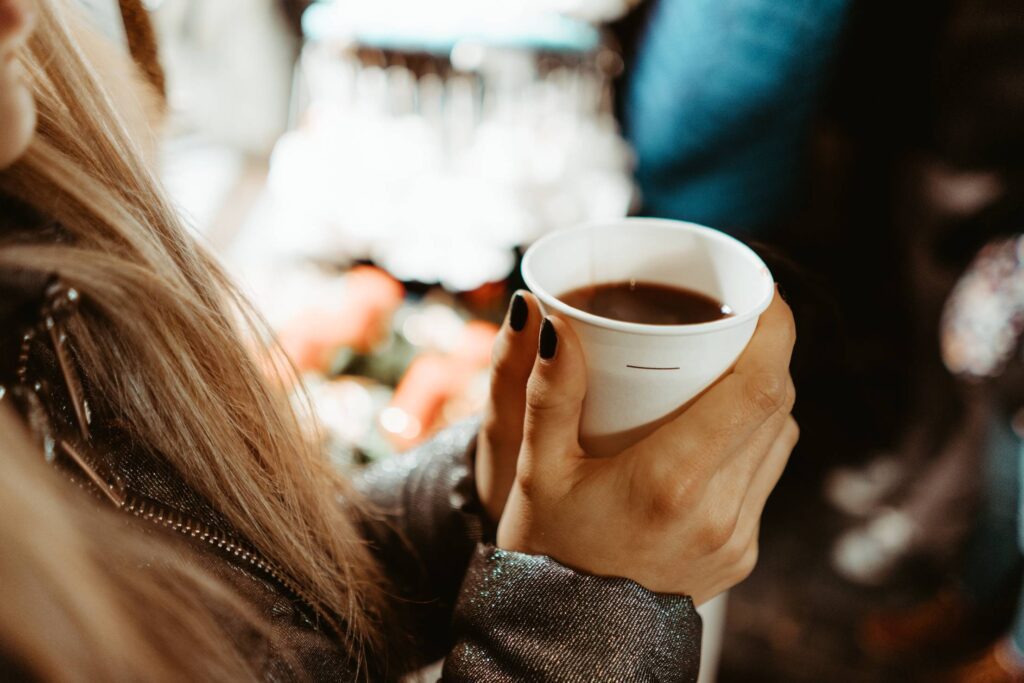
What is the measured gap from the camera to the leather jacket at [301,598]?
48cm

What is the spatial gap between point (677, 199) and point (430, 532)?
1389 mm

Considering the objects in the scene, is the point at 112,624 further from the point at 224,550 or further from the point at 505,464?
→ the point at 505,464

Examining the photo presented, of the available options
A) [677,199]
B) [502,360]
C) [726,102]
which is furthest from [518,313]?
[677,199]

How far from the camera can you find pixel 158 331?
55cm

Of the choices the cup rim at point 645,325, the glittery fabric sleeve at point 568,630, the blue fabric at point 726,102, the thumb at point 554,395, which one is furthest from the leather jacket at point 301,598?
the blue fabric at point 726,102

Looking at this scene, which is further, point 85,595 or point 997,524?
point 997,524

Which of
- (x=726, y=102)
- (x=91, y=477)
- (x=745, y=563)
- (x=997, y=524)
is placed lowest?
(x=997, y=524)

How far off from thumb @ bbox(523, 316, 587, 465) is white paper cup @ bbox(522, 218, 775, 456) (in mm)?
16

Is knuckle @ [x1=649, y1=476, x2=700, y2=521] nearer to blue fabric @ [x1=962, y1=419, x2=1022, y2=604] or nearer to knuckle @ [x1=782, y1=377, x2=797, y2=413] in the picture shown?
knuckle @ [x1=782, y1=377, x2=797, y2=413]

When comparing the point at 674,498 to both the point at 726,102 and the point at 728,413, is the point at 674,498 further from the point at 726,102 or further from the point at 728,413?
the point at 726,102

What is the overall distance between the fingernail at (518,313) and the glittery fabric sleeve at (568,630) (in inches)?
8.2

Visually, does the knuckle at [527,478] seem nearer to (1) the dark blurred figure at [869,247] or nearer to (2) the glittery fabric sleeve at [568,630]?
(2) the glittery fabric sleeve at [568,630]

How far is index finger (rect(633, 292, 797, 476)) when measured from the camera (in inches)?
20.4

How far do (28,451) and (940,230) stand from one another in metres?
2.03
